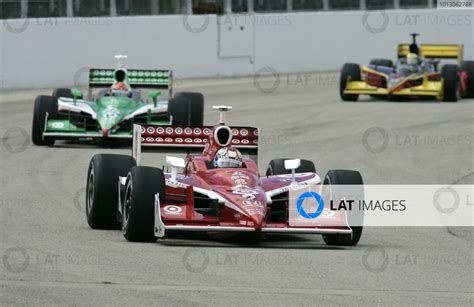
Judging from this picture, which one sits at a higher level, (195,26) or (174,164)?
(195,26)

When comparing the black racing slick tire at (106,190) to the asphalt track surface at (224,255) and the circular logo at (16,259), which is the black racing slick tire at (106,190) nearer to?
the asphalt track surface at (224,255)

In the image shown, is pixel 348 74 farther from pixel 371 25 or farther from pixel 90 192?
pixel 90 192

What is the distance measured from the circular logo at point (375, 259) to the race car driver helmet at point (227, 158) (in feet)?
5.84

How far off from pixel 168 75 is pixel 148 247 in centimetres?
1181

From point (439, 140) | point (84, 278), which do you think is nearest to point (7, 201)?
point (84, 278)

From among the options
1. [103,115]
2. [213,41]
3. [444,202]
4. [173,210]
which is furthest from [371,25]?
[173,210]

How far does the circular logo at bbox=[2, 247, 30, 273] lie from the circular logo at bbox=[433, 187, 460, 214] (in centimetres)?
634

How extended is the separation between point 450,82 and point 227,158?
18.4 metres

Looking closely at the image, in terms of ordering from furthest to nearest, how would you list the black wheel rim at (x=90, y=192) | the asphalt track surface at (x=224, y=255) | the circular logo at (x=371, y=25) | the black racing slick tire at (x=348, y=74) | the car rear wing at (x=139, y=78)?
1. the circular logo at (x=371, y=25)
2. the black racing slick tire at (x=348, y=74)
3. the car rear wing at (x=139, y=78)
4. the black wheel rim at (x=90, y=192)
5. the asphalt track surface at (x=224, y=255)

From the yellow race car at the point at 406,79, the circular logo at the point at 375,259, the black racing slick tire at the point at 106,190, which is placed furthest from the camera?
the yellow race car at the point at 406,79

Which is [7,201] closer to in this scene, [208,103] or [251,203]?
[251,203]

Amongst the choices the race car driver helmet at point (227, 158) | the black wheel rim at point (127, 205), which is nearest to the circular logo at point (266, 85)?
the race car driver helmet at point (227, 158)

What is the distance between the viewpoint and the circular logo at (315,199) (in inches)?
521

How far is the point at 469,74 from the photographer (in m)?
33.0
